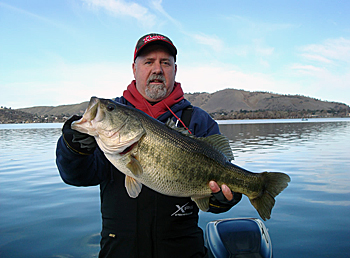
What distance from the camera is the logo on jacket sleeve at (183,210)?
10.6 ft

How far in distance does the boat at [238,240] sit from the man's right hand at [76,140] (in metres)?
2.76

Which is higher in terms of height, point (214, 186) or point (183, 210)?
point (214, 186)

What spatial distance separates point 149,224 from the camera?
313 cm

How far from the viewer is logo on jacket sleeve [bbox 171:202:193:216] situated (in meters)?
3.23

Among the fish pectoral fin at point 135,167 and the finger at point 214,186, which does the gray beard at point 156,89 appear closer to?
the fish pectoral fin at point 135,167

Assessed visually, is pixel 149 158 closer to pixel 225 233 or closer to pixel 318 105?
pixel 225 233

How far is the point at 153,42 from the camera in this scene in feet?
12.5

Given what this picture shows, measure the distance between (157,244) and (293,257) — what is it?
3.80 metres

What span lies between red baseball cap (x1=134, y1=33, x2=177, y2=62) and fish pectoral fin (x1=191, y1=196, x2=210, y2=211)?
2293 mm

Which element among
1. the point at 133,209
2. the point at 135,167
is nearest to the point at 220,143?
the point at 135,167

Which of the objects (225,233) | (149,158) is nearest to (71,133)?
(149,158)

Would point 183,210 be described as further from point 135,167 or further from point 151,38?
point 151,38

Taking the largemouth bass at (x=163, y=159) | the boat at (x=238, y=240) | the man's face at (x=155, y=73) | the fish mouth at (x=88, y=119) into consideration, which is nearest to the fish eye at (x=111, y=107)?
the largemouth bass at (x=163, y=159)

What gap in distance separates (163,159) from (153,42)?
194 cm
